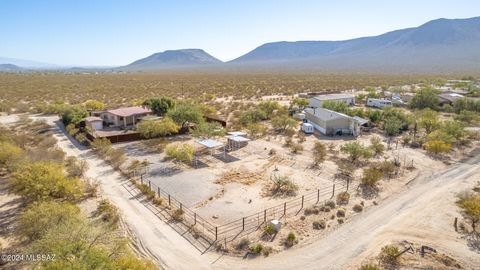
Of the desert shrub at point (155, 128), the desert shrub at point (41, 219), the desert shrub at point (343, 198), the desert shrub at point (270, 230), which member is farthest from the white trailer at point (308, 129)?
the desert shrub at point (41, 219)

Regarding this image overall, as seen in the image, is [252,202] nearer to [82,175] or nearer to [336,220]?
[336,220]

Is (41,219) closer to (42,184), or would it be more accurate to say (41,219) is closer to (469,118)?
(42,184)

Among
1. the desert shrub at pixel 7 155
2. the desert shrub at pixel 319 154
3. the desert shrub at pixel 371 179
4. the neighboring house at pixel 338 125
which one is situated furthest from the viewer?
the neighboring house at pixel 338 125

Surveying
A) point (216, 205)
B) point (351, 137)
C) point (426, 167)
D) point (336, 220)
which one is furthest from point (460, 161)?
point (216, 205)

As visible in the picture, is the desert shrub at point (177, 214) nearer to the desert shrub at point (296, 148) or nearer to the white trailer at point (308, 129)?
the desert shrub at point (296, 148)

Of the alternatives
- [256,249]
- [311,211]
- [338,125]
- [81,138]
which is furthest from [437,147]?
[81,138]

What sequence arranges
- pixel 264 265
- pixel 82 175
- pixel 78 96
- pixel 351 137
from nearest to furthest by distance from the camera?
pixel 264 265, pixel 82 175, pixel 351 137, pixel 78 96
